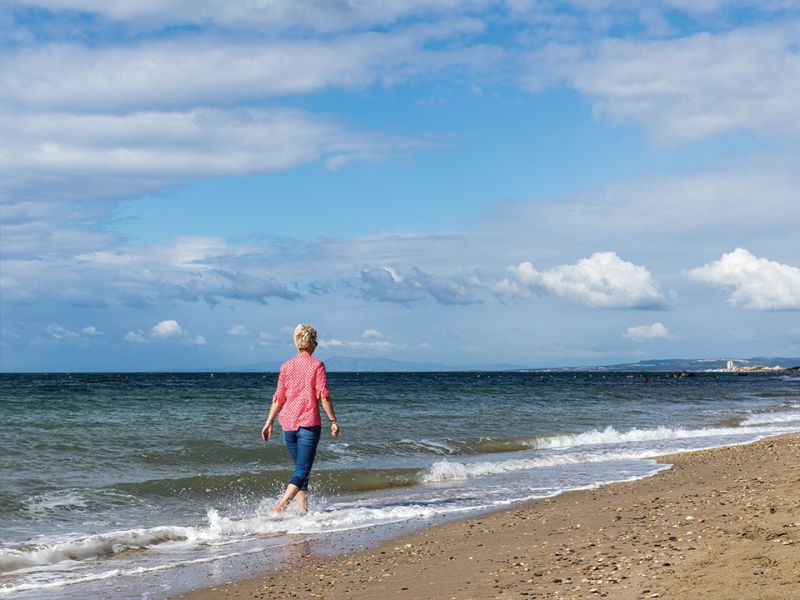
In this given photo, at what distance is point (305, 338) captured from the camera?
10.3 m

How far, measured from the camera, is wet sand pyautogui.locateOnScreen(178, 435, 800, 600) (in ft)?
18.3

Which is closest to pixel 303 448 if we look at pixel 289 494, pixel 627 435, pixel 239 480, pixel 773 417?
pixel 289 494

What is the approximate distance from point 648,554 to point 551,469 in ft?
31.5

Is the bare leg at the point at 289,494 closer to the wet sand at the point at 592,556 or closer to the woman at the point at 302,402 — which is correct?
the woman at the point at 302,402

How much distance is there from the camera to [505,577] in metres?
6.43

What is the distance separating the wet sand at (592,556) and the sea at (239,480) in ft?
2.43

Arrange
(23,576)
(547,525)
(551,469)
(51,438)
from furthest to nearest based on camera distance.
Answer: (51,438)
(551,469)
(547,525)
(23,576)

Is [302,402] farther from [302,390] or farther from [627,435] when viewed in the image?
[627,435]

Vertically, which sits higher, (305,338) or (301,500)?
(305,338)

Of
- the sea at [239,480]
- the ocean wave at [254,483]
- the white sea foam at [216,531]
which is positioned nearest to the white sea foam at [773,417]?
the sea at [239,480]

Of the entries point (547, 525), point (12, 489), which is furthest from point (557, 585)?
point (12, 489)

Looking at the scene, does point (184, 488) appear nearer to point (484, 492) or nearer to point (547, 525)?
point (484, 492)

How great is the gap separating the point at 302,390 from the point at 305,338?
0.68m

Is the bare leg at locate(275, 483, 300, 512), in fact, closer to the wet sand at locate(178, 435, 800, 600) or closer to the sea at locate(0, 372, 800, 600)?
the sea at locate(0, 372, 800, 600)
